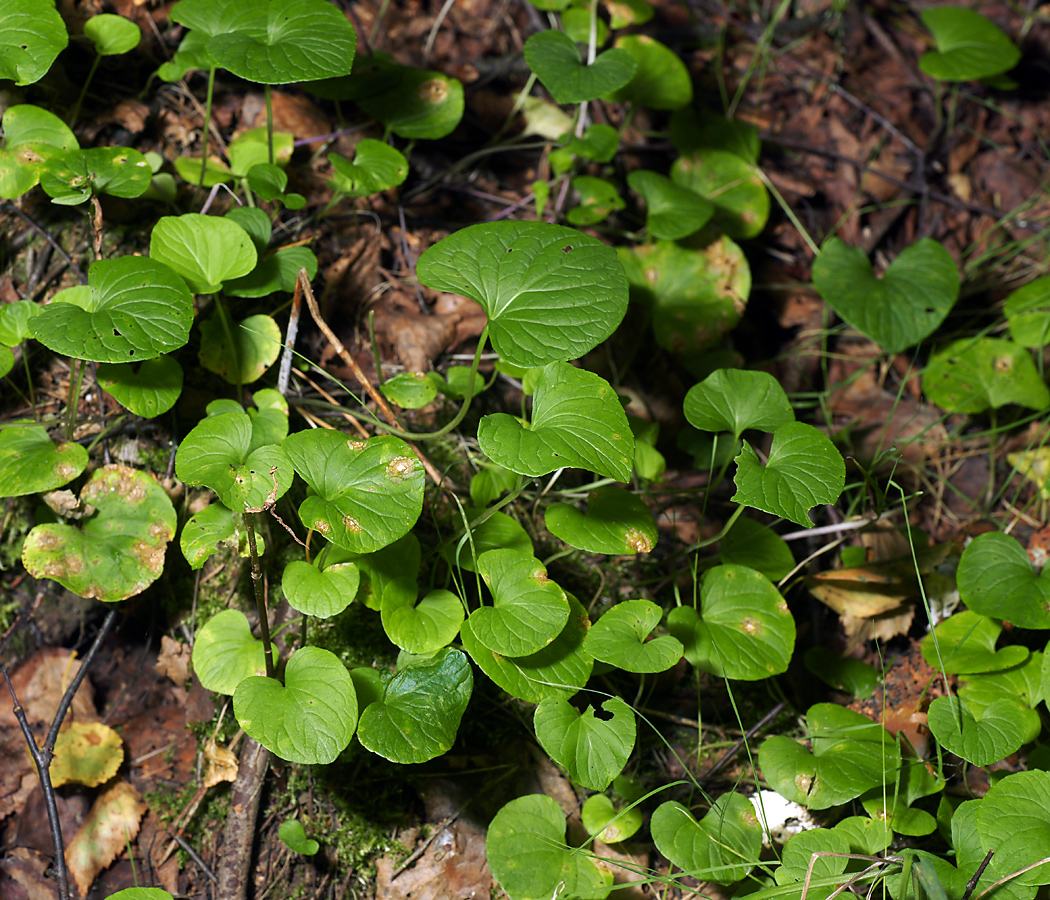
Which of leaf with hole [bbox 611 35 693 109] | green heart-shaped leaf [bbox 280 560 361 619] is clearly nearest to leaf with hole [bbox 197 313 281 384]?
green heart-shaped leaf [bbox 280 560 361 619]

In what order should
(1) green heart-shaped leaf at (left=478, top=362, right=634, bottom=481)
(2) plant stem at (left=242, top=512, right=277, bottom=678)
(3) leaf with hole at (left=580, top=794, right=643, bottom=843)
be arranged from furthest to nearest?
(3) leaf with hole at (left=580, top=794, right=643, bottom=843) → (2) plant stem at (left=242, top=512, right=277, bottom=678) → (1) green heart-shaped leaf at (left=478, top=362, right=634, bottom=481)

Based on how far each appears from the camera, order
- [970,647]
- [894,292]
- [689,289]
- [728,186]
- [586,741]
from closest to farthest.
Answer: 1. [586,741]
2. [970,647]
3. [894,292]
4. [689,289]
5. [728,186]

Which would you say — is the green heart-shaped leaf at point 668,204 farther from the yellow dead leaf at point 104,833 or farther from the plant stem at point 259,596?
the yellow dead leaf at point 104,833

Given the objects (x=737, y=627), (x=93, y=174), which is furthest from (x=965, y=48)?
(x=93, y=174)

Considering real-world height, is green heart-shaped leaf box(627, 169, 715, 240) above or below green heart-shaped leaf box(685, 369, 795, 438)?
above

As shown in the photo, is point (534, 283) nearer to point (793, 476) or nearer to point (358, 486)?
point (358, 486)

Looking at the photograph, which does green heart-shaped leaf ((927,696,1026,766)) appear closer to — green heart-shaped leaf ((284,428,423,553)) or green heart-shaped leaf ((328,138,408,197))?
green heart-shaped leaf ((284,428,423,553))
